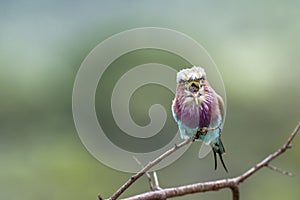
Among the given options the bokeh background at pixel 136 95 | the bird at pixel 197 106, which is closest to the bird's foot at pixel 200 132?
the bird at pixel 197 106

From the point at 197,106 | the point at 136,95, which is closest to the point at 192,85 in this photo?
the point at 197,106

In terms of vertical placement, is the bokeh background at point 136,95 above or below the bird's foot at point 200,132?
above

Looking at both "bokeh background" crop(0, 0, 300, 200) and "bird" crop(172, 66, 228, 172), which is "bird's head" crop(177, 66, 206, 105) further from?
"bokeh background" crop(0, 0, 300, 200)

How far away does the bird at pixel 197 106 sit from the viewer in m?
0.48

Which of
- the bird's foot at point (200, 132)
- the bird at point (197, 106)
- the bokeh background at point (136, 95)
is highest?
A: the bokeh background at point (136, 95)

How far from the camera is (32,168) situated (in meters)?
1.93

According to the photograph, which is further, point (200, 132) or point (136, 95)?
point (136, 95)

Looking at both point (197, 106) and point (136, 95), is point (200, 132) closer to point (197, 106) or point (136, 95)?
point (197, 106)

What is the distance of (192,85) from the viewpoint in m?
0.48

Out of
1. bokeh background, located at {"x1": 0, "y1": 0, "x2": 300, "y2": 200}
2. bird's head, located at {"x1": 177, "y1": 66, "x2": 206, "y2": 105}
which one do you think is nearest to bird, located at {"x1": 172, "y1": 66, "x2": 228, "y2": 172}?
bird's head, located at {"x1": 177, "y1": 66, "x2": 206, "y2": 105}

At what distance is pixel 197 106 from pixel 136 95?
1419 millimetres

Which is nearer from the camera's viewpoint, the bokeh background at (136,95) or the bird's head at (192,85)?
the bird's head at (192,85)

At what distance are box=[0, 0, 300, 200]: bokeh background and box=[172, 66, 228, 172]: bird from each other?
49.0 inches

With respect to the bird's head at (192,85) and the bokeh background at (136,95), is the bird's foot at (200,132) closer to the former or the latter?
the bird's head at (192,85)
